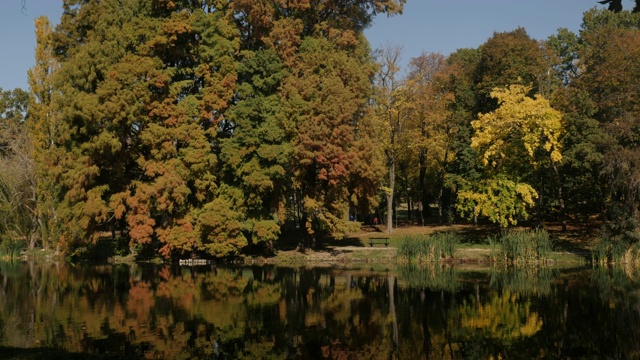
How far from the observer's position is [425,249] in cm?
3409

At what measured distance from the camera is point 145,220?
37.2 meters

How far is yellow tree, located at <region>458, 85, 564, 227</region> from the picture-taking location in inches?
1458

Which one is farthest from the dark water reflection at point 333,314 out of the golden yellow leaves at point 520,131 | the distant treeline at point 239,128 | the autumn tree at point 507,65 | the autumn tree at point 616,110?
the autumn tree at point 507,65

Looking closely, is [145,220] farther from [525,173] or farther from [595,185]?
[595,185]

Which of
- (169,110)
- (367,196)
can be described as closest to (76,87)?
(169,110)

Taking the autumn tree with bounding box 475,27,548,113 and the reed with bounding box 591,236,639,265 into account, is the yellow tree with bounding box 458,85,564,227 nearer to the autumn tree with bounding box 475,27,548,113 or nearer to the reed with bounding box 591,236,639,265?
the autumn tree with bounding box 475,27,548,113

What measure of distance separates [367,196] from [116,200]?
1513 cm

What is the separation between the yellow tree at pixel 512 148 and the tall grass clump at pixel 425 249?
4684 mm

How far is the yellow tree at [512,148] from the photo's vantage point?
3703 centimetres

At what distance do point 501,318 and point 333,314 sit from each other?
508 centimetres

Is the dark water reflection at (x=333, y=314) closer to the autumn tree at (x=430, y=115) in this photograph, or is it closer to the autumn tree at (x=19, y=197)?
the autumn tree at (x=19, y=197)

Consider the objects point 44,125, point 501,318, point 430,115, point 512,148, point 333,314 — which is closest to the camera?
point 501,318

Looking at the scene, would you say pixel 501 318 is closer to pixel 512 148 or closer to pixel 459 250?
pixel 459 250

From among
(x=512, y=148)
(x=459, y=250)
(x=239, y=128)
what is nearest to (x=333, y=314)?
(x=459, y=250)
